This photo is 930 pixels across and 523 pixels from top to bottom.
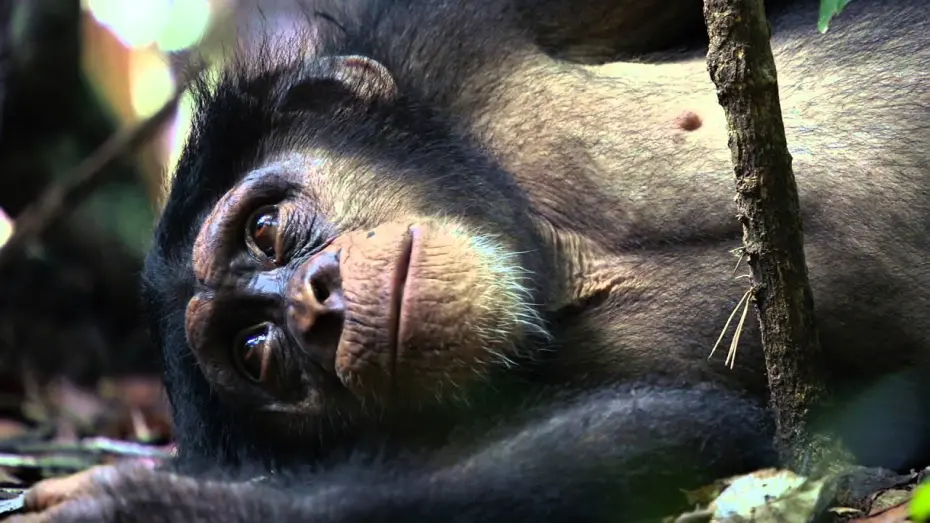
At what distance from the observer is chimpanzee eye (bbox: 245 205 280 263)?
2.85m

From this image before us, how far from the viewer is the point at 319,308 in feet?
8.30

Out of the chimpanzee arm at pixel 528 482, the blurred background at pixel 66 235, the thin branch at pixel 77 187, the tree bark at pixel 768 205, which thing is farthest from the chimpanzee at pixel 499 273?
the blurred background at pixel 66 235

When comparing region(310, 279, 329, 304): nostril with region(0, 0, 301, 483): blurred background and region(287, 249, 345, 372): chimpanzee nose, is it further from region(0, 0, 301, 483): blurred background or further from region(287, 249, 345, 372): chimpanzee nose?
region(0, 0, 301, 483): blurred background

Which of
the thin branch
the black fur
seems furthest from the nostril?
the thin branch

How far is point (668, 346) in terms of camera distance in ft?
8.57

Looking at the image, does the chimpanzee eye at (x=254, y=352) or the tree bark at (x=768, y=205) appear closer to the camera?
the tree bark at (x=768, y=205)

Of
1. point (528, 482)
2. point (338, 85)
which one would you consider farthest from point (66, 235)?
point (528, 482)

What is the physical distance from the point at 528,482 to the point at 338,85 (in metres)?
1.41

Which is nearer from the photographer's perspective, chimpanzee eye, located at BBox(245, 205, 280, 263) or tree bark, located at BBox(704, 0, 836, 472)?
tree bark, located at BBox(704, 0, 836, 472)

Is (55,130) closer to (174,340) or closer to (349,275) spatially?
(174,340)

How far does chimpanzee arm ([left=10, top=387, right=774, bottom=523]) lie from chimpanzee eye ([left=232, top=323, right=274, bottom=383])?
1.66 feet

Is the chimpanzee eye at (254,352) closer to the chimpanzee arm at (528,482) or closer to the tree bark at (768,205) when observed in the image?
the chimpanzee arm at (528,482)

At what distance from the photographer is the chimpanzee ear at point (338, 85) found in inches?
118

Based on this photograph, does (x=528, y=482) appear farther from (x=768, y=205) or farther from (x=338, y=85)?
(x=338, y=85)
